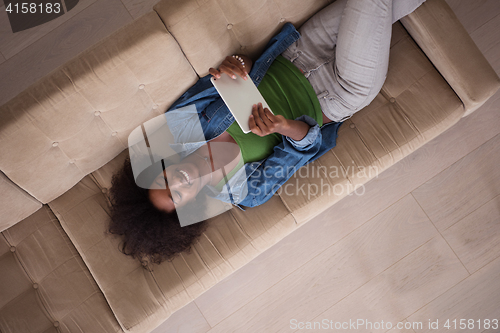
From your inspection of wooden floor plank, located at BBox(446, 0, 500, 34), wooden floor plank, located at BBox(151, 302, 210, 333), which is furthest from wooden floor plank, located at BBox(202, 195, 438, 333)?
wooden floor plank, located at BBox(446, 0, 500, 34)

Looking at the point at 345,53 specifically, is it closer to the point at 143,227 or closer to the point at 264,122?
the point at 264,122

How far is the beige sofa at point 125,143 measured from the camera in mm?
1037

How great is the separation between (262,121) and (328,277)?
98cm

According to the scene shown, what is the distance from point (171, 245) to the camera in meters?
1.19

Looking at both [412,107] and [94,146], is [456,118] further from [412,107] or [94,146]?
[94,146]

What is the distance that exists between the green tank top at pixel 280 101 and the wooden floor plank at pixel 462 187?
2.65ft

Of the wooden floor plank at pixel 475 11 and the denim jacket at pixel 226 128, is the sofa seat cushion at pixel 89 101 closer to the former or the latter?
the denim jacket at pixel 226 128

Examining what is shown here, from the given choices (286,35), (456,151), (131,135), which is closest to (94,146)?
(131,135)

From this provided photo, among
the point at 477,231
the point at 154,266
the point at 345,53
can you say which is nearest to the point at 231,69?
the point at 345,53

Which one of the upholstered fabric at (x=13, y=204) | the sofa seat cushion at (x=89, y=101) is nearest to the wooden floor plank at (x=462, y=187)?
the sofa seat cushion at (x=89, y=101)

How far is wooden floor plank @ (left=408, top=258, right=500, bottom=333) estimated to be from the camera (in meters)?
1.53

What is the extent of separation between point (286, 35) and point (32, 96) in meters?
0.97

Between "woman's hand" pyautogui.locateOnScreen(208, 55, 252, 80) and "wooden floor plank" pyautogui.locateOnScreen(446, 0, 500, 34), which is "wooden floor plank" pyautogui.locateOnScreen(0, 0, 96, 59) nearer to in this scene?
"woman's hand" pyautogui.locateOnScreen(208, 55, 252, 80)

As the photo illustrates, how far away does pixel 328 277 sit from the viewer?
154 cm
